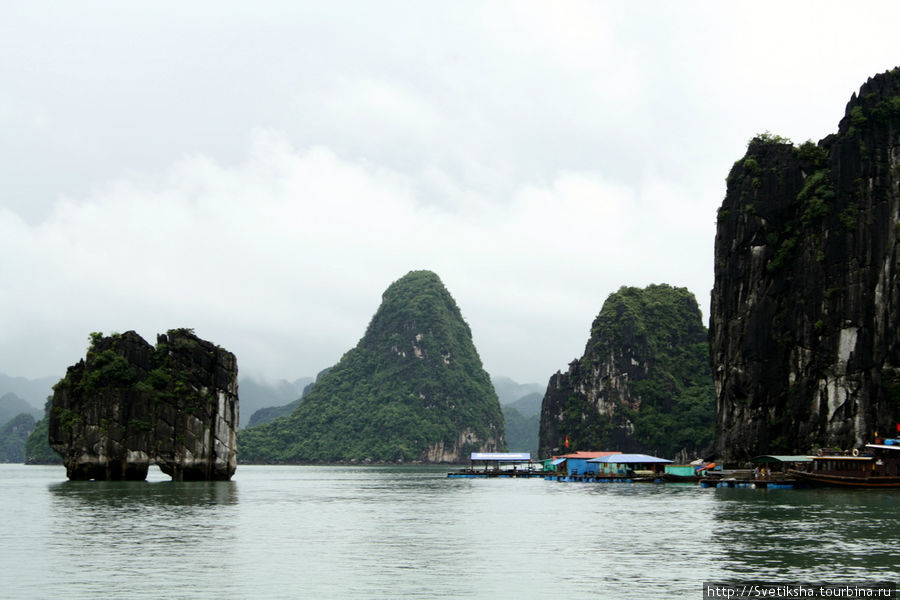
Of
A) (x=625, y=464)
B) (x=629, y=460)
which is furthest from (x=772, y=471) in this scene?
(x=625, y=464)

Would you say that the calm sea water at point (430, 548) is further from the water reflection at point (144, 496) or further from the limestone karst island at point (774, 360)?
the limestone karst island at point (774, 360)

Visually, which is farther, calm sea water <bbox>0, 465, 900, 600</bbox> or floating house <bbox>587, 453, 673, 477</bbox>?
floating house <bbox>587, 453, 673, 477</bbox>

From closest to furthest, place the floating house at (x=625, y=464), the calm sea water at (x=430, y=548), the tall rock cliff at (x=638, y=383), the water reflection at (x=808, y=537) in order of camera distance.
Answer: the calm sea water at (x=430, y=548)
the water reflection at (x=808, y=537)
the floating house at (x=625, y=464)
the tall rock cliff at (x=638, y=383)

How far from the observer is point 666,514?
170ft

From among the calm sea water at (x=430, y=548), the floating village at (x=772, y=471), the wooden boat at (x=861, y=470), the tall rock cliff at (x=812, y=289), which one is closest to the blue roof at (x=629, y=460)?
the floating village at (x=772, y=471)

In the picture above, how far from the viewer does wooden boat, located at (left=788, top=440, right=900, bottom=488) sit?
75812mm

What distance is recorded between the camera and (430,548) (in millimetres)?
35031

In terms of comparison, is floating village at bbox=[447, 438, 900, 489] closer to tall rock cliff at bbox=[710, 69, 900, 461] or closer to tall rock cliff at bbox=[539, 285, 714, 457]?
tall rock cliff at bbox=[710, 69, 900, 461]

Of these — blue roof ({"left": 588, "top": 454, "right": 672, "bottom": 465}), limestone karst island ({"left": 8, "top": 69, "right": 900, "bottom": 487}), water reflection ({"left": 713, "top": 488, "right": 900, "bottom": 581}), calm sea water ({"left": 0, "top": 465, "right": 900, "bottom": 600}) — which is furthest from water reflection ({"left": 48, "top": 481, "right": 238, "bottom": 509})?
blue roof ({"left": 588, "top": 454, "right": 672, "bottom": 465})

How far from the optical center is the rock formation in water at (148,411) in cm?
9388

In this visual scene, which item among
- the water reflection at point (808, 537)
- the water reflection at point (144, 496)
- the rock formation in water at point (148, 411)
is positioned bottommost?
the water reflection at point (144, 496)

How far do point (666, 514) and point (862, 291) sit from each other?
174ft

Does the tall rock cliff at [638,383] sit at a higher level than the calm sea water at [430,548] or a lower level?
higher

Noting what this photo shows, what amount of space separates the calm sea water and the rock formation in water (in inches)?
1257
